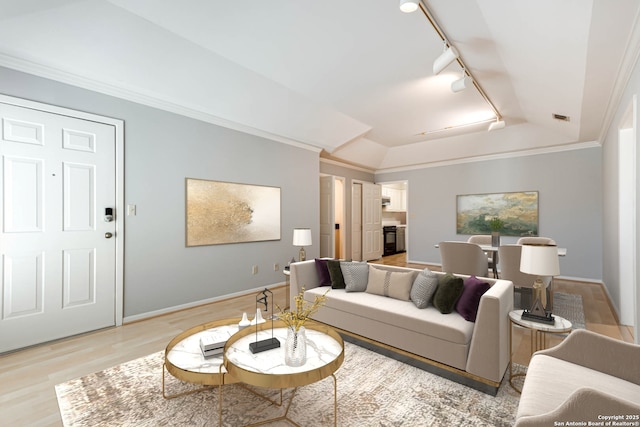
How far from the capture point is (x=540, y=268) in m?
2.14

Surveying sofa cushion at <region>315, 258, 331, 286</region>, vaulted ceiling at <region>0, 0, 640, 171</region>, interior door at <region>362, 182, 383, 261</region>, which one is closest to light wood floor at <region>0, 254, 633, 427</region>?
sofa cushion at <region>315, 258, 331, 286</region>

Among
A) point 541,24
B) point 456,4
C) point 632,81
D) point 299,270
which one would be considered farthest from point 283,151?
point 632,81

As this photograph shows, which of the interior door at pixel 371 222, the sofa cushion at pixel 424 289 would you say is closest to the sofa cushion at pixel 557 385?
the sofa cushion at pixel 424 289

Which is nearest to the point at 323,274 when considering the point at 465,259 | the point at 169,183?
the point at 465,259

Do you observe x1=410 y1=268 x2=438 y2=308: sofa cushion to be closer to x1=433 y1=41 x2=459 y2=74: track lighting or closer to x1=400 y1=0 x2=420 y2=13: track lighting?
x1=433 y1=41 x2=459 y2=74: track lighting

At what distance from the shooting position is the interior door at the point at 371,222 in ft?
25.0

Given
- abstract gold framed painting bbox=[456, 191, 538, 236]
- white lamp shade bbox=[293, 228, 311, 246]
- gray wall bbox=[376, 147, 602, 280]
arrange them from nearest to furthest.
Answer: white lamp shade bbox=[293, 228, 311, 246]
gray wall bbox=[376, 147, 602, 280]
abstract gold framed painting bbox=[456, 191, 538, 236]

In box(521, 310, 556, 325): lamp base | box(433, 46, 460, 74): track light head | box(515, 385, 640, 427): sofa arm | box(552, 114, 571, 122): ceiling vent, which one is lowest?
box(521, 310, 556, 325): lamp base

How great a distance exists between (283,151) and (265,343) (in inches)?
149

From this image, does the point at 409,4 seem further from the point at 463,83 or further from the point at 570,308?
the point at 570,308

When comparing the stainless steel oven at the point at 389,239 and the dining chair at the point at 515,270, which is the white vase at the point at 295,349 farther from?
the stainless steel oven at the point at 389,239

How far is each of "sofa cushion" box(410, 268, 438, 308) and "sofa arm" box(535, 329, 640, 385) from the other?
39.3 inches

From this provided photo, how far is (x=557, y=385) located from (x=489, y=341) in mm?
671

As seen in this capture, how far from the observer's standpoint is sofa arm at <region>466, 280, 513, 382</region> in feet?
6.52
